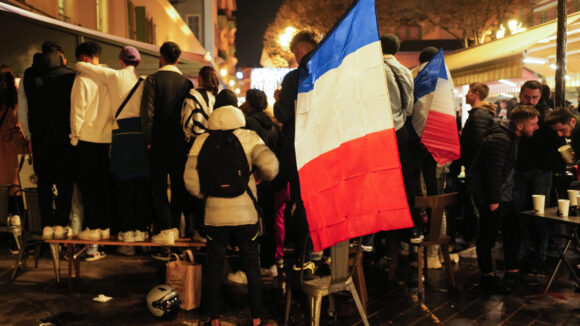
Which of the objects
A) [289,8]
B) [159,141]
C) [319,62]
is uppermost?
[289,8]

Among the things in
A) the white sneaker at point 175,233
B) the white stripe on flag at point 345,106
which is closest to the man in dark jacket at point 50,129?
the white sneaker at point 175,233

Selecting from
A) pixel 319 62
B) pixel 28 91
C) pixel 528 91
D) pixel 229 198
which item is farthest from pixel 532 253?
pixel 28 91

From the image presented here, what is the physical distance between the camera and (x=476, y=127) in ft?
22.4

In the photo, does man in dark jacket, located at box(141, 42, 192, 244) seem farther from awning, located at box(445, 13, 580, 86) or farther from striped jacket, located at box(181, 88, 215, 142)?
awning, located at box(445, 13, 580, 86)

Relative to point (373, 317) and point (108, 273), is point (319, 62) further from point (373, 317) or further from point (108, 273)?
point (108, 273)

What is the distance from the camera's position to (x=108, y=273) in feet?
20.4

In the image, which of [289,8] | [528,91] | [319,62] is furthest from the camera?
[289,8]

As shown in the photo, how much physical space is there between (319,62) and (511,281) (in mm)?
4032

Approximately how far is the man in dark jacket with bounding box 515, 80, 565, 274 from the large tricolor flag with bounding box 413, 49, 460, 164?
3.88ft

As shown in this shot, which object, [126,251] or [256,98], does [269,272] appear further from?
[126,251]

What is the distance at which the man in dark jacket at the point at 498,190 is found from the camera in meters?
5.37

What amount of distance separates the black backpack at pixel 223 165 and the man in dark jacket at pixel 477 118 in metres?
3.91

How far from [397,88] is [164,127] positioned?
8.40 feet

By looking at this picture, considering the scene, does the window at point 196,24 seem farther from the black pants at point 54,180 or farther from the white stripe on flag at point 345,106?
the white stripe on flag at point 345,106
